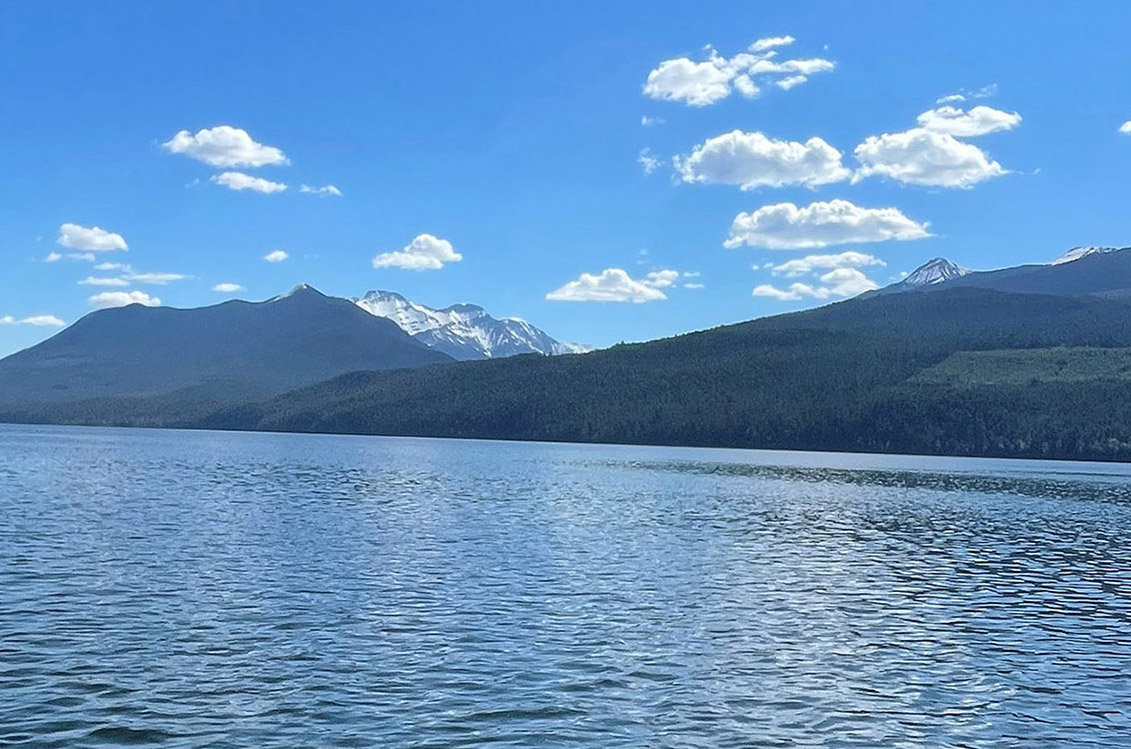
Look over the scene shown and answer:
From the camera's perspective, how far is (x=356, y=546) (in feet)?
227

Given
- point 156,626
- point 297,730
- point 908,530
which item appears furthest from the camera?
point 908,530

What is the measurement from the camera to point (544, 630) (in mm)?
43219

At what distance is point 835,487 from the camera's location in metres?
153

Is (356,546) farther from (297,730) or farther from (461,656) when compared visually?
(297,730)

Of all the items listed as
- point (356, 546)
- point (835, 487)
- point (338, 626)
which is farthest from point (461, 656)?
point (835, 487)

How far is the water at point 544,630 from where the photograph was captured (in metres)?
30.4

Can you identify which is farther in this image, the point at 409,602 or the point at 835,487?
the point at 835,487

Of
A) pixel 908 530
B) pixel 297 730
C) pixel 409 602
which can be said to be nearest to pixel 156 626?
pixel 409 602

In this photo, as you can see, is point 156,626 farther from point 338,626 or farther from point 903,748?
point 903,748

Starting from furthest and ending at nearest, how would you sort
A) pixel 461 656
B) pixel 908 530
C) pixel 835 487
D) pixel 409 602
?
pixel 835 487, pixel 908 530, pixel 409 602, pixel 461 656

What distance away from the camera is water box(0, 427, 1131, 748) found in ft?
99.8

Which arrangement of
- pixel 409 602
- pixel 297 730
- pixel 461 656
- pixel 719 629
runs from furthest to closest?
pixel 409 602, pixel 719 629, pixel 461 656, pixel 297 730

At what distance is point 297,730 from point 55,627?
16.8 meters

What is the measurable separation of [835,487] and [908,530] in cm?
6102
